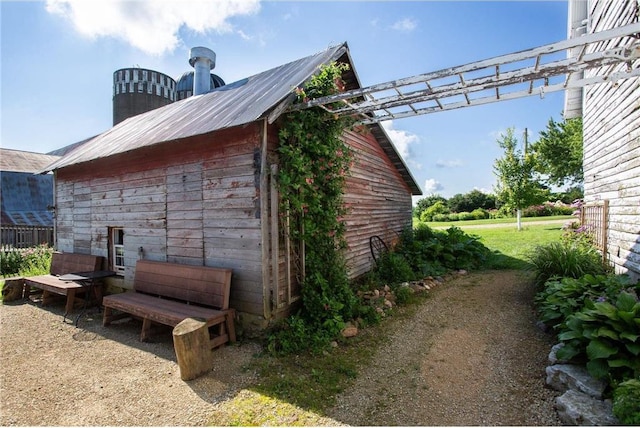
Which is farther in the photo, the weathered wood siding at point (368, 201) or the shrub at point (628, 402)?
the weathered wood siding at point (368, 201)

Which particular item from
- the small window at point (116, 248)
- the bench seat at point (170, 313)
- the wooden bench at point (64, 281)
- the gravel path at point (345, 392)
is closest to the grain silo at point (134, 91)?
the wooden bench at point (64, 281)

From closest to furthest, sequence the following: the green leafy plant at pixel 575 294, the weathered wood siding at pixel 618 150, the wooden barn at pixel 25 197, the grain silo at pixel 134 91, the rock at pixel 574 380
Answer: the rock at pixel 574 380
the green leafy plant at pixel 575 294
the weathered wood siding at pixel 618 150
the wooden barn at pixel 25 197
the grain silo at pixel 134 91

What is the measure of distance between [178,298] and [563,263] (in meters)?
7.66

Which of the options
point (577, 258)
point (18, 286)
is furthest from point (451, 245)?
point (18, 286)

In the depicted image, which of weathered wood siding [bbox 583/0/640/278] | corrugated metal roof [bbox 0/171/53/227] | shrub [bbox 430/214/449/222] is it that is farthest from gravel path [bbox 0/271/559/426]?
shrub [bbox 430/214/449/222]

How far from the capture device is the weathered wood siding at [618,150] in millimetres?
5633

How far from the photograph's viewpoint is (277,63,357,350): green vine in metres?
5.30

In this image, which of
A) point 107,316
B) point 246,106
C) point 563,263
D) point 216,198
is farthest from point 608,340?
point 107,316

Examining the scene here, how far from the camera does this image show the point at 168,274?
5.98 metres

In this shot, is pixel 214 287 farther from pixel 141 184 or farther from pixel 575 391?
pixel 575 391

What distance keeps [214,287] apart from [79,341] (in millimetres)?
2654

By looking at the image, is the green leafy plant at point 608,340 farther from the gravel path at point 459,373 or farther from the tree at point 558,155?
the tree at point 558,155

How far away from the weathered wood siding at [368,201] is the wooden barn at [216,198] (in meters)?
0.06

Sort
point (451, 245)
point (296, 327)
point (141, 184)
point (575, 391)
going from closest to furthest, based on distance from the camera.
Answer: point (575, 391) → point (296, 327) → point (141, 184) → point (451, 245)
